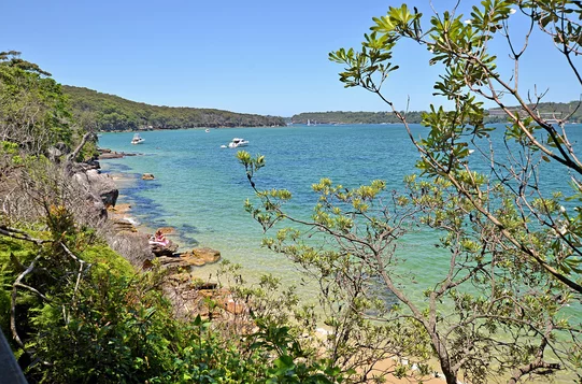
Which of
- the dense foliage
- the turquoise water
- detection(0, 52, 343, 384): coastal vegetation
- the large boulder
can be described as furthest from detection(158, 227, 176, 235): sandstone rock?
detection(0, 52, 343, 384): coastal vegetation

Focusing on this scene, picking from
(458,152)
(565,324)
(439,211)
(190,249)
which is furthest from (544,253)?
(190,249)

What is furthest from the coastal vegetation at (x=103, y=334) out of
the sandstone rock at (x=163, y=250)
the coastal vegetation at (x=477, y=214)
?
the sandstone rock at (x=163, y=250)

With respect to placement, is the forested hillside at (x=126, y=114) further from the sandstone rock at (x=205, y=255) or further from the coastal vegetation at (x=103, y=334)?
the coastal vegetation at (x=103, y=334)

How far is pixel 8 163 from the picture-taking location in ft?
29.9

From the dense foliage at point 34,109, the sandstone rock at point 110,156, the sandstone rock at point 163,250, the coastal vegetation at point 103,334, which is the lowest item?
the sandstone rock at point 163,250

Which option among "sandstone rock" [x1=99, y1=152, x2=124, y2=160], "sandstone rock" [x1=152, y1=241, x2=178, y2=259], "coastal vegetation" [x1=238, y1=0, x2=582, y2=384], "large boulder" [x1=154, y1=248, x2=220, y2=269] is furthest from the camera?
"sandstone rock" [x1=99, y1=152, x2=124, y2=160]

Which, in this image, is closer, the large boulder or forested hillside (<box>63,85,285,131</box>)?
the large boulder

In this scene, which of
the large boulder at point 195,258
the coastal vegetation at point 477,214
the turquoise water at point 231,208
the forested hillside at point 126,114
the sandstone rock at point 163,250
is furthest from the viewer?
the forested hillside at point 126,114

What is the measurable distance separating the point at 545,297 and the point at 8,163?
10.6m

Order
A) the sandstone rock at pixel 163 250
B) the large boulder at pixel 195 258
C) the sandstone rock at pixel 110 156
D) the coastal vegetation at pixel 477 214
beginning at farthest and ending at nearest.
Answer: the sandstone rock at pixel 110 156
the sandstone rock at pixel 163 250
the large boulder at pixel 195 258
the coastal vegetation at pixel 477 214

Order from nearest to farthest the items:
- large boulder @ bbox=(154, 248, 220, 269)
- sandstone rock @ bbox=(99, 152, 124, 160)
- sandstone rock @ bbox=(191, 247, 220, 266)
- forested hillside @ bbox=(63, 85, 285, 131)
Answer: large boulder @ bbox=(154, 248, 220, 269) < sandstone rock @ bbox=(191, 247, 220, 266) < sandstone rock @ bbox=(99, 152, 124, 160) < forested hillside @ bbox=(63, 85, 285, 131)

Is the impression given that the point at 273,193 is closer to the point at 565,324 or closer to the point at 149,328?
the point at 149,328

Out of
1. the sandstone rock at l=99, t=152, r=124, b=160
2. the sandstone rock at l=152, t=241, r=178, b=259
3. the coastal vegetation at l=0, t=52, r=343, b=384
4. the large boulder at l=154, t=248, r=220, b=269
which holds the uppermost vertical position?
the coastal vegetation at l=0, t=52, r=343, b=384

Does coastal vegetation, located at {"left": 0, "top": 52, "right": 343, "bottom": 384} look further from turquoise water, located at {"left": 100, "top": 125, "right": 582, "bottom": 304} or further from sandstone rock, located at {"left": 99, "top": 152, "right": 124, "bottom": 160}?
sandstone rock, located at {"left": 99, "top": 152, "right": 124, "bottom": 160}
